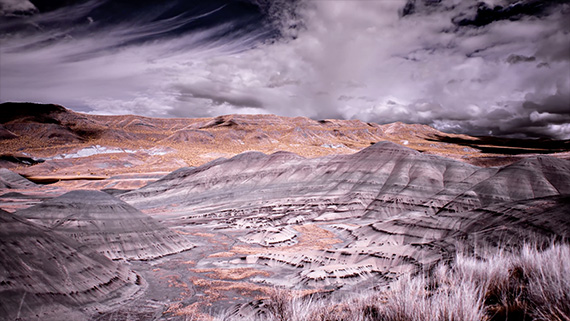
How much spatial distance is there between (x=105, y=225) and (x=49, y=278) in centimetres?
1123

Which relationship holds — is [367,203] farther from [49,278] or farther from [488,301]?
[488,301]

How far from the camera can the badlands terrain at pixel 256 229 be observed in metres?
11.2

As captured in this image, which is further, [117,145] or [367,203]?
[117,145]

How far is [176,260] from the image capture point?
21219 mm

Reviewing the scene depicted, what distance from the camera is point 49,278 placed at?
1048 cm

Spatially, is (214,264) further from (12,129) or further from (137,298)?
(12,129)

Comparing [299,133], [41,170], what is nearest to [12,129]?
[41,170]

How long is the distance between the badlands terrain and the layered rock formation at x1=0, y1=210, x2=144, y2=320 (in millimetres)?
51

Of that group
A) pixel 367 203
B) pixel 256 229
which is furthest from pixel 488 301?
pixel 367 203

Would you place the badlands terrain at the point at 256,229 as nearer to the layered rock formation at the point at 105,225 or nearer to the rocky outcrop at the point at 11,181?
the layered rock formation at the point at 105,225

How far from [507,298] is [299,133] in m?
160

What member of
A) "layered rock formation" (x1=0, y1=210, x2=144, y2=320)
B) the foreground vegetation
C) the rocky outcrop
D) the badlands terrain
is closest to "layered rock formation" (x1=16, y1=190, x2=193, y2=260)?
the badlands terrain

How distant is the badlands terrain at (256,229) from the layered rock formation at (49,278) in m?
0.05

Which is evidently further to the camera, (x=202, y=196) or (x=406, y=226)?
(x=202, y=196)
